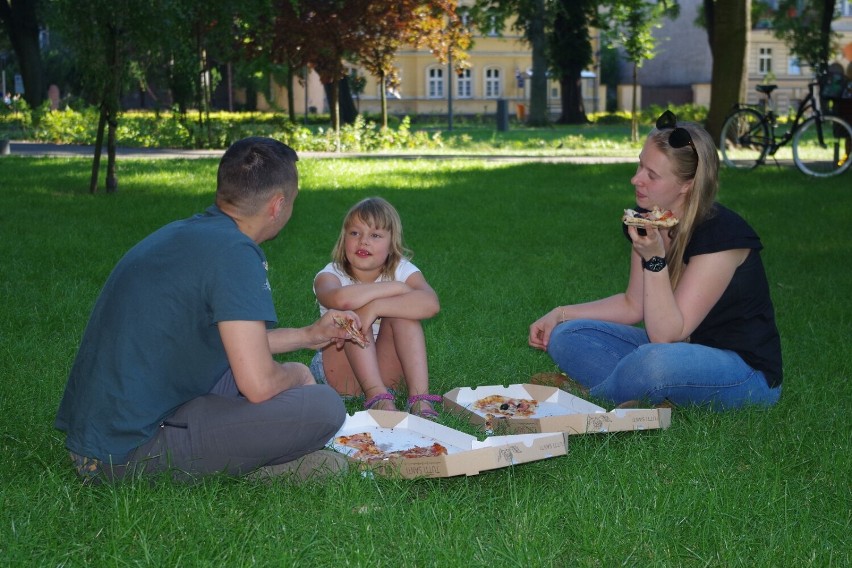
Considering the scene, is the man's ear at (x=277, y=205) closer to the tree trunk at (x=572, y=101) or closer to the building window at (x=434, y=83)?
the tree trunk at (x=572, y=101)

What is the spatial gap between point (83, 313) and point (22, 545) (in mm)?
3663

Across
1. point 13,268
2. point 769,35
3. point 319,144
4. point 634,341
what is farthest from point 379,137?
point 769,35

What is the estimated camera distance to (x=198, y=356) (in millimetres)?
3594

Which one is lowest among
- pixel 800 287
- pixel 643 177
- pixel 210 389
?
pixel 800 287

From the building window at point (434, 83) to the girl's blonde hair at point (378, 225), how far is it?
2388 inches

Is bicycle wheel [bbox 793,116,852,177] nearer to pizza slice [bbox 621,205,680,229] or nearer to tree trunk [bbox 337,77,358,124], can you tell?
pizza slice [bbox 621,205,680,229]

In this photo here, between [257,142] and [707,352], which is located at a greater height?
[257,142]

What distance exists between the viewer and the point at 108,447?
3562 mm

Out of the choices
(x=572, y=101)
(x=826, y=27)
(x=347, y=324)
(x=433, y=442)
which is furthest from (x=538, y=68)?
(x=347, y=324)

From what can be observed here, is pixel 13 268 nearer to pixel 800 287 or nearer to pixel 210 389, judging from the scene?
pixel 210 389

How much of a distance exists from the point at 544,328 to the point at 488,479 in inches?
56.9

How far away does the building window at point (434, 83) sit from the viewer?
64875 mm

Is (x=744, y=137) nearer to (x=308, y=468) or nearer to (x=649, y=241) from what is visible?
(x=649, y=241)

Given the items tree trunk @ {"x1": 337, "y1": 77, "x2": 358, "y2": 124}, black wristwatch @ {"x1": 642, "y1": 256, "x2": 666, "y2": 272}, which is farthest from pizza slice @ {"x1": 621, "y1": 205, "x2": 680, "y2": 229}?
tree trunk @ {"x1": 337, "y1": 77, "x2": 358, "y2": 124}
